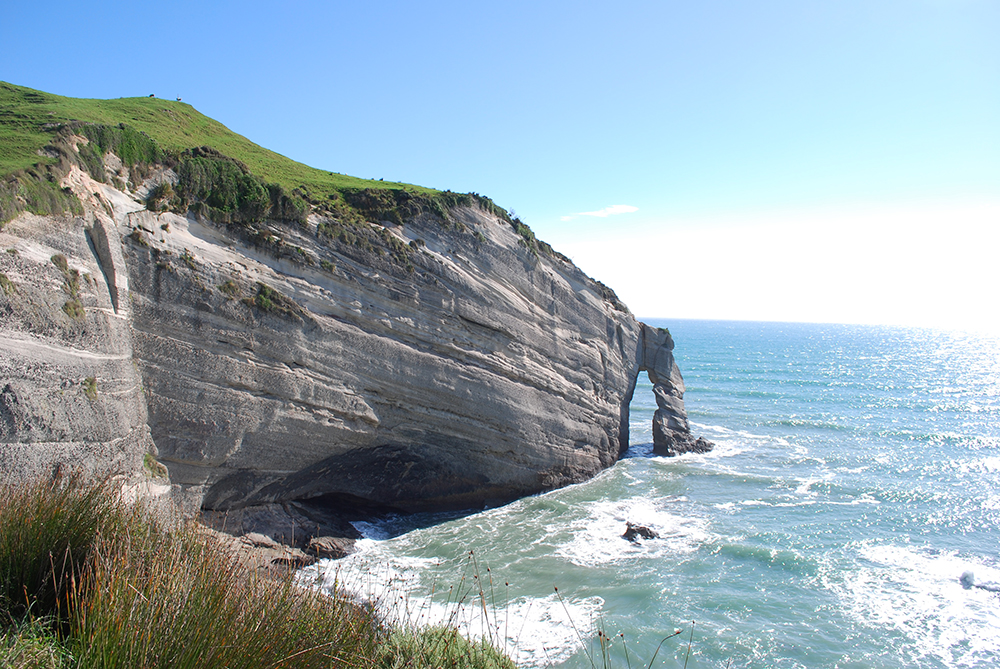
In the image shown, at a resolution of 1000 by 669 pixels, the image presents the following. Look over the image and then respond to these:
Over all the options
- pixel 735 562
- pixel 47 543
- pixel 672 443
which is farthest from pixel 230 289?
pixel 672 443

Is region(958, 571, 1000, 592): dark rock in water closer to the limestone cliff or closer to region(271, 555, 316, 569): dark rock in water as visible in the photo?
the limestone cliff

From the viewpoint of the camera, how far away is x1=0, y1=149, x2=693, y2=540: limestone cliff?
11078mm

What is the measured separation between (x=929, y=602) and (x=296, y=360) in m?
18.6

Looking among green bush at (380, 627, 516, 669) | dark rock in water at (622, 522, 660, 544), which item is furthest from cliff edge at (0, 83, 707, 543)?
green bush at (380, 627, 516, 669)

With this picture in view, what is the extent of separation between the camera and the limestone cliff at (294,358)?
1108 centimetres

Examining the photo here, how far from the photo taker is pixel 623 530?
17.7 m

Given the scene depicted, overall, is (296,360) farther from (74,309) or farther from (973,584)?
(973,584)

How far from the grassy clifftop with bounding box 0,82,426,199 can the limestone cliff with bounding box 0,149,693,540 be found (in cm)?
150

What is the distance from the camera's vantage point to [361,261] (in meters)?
17.1

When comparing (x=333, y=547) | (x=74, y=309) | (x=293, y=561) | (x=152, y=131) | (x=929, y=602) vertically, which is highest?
(x=152, y=131)

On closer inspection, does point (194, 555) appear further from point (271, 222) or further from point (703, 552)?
point (703, 552)

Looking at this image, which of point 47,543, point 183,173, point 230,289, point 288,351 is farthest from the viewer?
point 288,351

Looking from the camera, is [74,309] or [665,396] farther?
[665,396]

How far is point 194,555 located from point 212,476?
33.1ft
